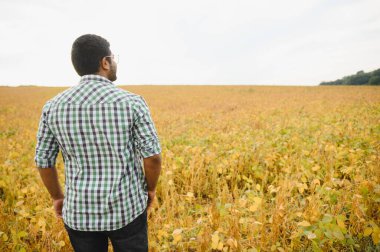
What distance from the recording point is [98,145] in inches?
63.1

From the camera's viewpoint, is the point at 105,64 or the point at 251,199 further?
the point at 251,199

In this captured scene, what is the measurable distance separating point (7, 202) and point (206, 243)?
314cm

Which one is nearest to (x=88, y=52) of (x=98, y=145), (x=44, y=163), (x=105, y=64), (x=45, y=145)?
(x=105, y=64)

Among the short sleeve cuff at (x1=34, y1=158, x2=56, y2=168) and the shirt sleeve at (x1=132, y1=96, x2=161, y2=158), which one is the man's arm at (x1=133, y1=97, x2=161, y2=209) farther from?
the short sleeve cuff at (x1=34, y1=158, x2=56, y2=168)

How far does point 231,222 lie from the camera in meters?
2.80

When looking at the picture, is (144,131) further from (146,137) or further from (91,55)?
(91,55)

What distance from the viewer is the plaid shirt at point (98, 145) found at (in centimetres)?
156

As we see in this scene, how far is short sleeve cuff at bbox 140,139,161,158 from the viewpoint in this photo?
1680 millimetres

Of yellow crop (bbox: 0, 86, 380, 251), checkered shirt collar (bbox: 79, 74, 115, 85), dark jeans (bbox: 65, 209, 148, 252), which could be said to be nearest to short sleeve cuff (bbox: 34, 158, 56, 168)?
dark jeans (bbox: 65, 209, 148, 252)

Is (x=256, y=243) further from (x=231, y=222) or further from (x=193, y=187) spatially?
(x=193, y=187)

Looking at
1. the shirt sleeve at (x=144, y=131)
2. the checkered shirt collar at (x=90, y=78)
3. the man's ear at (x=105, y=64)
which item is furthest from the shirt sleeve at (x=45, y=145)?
the shirt sleeve at (x=144, y=131)

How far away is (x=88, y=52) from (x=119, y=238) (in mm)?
1281

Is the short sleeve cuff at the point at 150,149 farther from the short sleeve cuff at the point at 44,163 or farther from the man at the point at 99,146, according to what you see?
the short sleeve cuff at the point at 44,163

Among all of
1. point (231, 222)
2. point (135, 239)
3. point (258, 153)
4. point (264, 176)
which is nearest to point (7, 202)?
point (135, 239)
